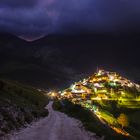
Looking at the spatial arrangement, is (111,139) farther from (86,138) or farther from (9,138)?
(9,138)

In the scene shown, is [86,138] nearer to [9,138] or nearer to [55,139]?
[55,139]

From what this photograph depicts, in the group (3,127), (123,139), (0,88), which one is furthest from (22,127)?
(0,88)

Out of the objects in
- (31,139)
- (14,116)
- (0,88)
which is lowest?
(31,139)

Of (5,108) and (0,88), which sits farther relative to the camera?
(0,88)

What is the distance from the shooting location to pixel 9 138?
3616 centimetres

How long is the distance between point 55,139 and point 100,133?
9578 millimetres

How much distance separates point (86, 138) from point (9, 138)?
9.17m

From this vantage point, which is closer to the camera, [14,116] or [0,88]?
[14,116]

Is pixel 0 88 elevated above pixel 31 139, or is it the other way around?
pixel 0 88

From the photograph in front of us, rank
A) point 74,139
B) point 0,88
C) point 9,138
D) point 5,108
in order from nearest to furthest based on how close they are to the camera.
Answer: point 9,138 < point 74,139 < point 5,108 < point 0,88

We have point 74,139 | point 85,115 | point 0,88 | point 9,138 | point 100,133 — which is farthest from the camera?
point 85,115

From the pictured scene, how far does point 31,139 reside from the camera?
36750mm

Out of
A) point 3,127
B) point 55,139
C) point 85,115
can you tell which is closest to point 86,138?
point 55,139

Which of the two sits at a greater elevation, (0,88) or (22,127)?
(0,88)
